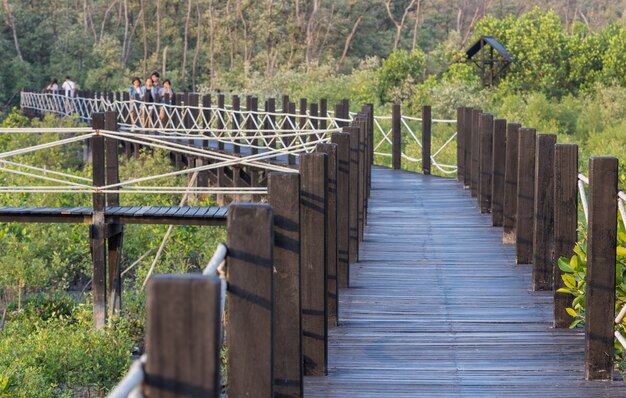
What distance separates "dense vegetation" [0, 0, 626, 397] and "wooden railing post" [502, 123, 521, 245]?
2943 mm

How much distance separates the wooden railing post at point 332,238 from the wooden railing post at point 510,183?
3.25 m

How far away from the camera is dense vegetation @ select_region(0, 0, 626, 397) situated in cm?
1453

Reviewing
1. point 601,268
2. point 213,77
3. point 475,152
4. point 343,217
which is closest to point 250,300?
point 601,268

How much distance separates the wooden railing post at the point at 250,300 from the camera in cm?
344

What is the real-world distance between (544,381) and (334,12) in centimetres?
5551

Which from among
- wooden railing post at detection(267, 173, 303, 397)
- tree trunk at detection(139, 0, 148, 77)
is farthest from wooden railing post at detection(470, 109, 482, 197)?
tree trunk at detection(139, 0, 148, 77)

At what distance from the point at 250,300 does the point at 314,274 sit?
1897mm

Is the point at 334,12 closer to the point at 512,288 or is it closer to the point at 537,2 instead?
the point at 537,2

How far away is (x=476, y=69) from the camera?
3772 cm

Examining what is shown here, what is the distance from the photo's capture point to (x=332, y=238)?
258 inches

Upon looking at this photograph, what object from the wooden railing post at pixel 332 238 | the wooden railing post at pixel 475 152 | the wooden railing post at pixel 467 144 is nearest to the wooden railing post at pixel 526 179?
the wooden railing post at pixel 332 238

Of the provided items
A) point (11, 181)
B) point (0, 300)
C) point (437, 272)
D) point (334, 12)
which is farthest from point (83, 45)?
point (437, 272)

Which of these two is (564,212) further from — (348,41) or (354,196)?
(348,41)

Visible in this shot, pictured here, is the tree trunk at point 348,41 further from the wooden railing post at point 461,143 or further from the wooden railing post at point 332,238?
the wooden railing post at point 332,238
